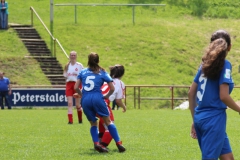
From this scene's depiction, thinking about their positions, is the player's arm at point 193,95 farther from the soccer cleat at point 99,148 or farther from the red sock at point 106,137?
the red sock at point 106,137

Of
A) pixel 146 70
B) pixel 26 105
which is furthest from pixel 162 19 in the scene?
pixel 26 105

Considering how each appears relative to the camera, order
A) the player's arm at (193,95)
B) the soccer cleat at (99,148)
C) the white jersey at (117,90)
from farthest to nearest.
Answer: the white jersey at (117,90), the soccer cleat at (99,148), the player's arm at (193,95)

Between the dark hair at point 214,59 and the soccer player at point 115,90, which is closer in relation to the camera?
the dark hair at point 214,59

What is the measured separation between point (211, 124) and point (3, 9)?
33514mm

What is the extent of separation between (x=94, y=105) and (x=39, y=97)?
18.5m

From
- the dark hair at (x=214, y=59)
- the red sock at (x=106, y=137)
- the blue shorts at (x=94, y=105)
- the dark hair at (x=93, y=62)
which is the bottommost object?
the red sock at (x=106, y=137)

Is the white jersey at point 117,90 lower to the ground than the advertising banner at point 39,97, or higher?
higher

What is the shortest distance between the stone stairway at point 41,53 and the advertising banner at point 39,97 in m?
4.58

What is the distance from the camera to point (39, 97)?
95.2 feet

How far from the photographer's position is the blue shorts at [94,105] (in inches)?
425

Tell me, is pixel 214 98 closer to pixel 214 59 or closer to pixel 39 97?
pixel 214 59

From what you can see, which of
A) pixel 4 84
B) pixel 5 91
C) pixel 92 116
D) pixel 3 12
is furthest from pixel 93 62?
pixel 3 12

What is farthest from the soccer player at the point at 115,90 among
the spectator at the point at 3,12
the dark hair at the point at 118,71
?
the spectator at the point at 3,12

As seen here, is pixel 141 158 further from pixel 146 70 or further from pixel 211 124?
pixel 146 70
